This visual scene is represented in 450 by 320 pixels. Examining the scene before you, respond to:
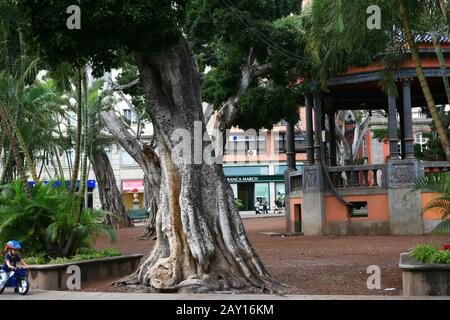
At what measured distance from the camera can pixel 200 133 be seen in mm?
11562

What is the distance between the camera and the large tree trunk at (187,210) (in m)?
10.7

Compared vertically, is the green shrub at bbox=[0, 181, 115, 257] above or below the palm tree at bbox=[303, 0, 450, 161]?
below

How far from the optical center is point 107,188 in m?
38.9

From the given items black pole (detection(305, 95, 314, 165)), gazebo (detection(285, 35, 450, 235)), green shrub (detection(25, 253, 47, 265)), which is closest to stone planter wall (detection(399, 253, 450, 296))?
green shrub (detection(25, 253, 47, 265))

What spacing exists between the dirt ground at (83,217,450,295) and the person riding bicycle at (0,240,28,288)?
4.47 feet

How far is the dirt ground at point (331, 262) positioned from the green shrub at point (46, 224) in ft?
4.89

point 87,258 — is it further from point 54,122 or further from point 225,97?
point 54,122

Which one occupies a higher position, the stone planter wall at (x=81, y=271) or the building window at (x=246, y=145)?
the building window at (x=246, y=145)

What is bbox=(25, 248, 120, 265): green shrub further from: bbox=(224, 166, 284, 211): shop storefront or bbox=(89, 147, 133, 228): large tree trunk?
bbox=(224, 166, 284, 211): shop storefront

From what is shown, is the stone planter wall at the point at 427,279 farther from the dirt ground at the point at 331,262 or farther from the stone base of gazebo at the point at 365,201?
the stone base of gazebo at the point at 365,201

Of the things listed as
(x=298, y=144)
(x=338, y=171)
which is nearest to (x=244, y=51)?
(x=338, y=171)

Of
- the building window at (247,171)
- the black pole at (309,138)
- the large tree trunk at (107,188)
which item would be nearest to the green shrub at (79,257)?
the black pole at (309,138)

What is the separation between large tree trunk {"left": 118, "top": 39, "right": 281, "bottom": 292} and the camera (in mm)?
10711

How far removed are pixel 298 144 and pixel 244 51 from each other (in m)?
40.4
